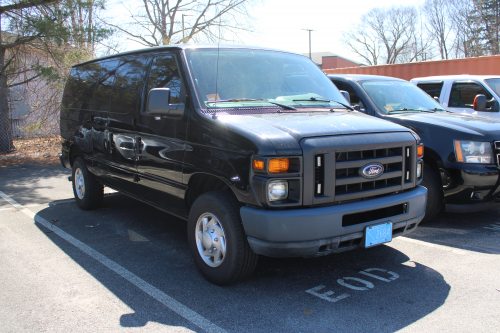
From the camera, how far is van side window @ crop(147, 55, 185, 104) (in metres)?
4.24

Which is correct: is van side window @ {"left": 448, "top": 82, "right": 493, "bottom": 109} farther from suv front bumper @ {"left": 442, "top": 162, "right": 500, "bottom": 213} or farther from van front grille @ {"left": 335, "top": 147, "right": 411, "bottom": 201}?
van front grille @ {"left": 335, "top": 147, "right": 411, "bottom": 201}

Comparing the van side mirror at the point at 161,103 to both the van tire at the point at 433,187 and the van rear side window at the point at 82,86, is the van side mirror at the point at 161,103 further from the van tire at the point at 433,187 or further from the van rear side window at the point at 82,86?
the van tire at the point at 433,187

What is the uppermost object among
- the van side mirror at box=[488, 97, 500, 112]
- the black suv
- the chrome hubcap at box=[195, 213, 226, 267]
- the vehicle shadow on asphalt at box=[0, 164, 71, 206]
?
the van side mirror at box=[488, 97, 500, 112]

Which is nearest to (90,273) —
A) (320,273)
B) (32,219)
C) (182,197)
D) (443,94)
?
(182,197)

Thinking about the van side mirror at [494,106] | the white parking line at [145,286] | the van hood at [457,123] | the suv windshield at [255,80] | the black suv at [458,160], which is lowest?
the white parking line at [145,286]

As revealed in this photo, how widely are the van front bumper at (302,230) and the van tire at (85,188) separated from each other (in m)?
3.72

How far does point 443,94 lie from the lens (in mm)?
8375

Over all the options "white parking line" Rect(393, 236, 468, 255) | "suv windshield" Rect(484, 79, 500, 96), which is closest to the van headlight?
"white parking line" Rect(393, 236, 468, 255)

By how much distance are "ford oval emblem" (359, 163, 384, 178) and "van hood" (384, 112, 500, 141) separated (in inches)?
88.9

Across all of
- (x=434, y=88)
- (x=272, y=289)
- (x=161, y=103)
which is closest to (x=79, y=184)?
(x=161, y=103)

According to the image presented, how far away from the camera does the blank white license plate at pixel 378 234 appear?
11.4ft

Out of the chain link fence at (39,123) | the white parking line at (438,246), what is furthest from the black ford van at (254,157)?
the chain link fence at (39,123)

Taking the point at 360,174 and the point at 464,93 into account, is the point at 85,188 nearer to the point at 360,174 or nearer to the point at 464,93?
the point at 360,174

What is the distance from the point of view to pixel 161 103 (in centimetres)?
400
